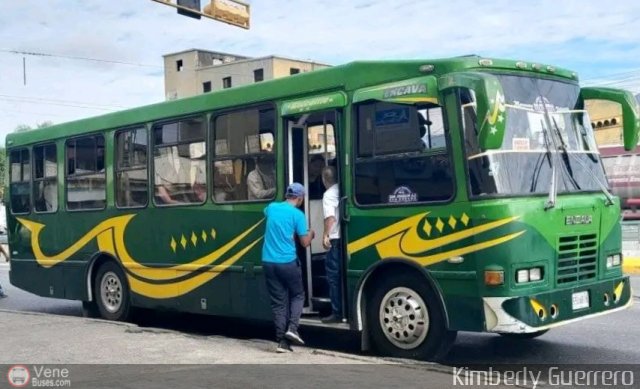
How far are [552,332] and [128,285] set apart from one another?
229 inches

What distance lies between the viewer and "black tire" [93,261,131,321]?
1188 cm

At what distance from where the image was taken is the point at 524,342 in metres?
9.28

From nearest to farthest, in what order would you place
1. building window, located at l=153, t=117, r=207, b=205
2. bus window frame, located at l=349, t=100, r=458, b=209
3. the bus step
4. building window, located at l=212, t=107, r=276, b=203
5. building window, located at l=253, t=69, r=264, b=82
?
bus window frame, located at l=349, t=100, r=458, b=209, the bus step, building window, located at l=212, t=107, r=276, b=203, building window, located at l=153, t=117, r=207, b=205, building window, located at l=253, t=69, r=264, b=82

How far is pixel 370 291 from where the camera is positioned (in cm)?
846

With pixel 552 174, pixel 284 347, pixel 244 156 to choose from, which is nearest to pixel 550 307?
pixel 552 174

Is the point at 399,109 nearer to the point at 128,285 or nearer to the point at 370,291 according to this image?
the point at 370,291

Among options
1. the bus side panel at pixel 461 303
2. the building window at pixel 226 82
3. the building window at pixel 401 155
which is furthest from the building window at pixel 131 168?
the building window at pixel 226 82

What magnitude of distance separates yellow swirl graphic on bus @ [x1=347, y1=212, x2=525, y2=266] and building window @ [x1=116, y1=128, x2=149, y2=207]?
161 inches

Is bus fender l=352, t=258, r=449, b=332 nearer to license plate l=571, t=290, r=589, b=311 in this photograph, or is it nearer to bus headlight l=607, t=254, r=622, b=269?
license plate l=571, t=290, r=589, b=311

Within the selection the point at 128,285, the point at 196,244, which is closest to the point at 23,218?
the point at 128,285

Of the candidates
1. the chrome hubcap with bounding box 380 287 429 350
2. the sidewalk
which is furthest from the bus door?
the chrome hubcap with bounding box 380 287 429 350

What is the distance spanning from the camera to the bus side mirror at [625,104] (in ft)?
29.1

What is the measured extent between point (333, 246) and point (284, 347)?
3.89 ft

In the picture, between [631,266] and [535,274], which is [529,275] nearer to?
[535,274]
